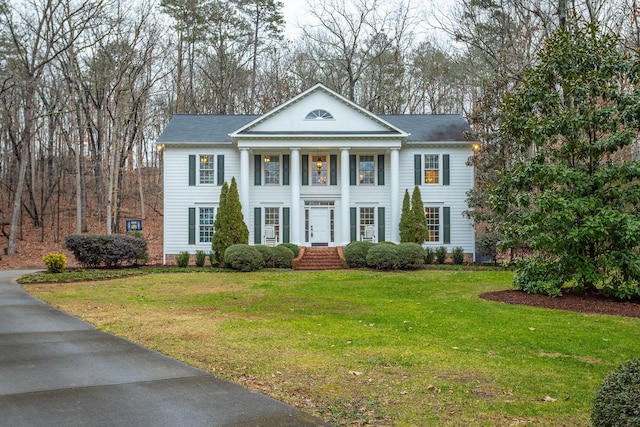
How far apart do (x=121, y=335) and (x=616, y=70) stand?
12.5m


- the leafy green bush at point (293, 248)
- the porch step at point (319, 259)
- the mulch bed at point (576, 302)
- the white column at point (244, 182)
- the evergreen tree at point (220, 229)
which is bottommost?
the mulch bed at point (576, 302)

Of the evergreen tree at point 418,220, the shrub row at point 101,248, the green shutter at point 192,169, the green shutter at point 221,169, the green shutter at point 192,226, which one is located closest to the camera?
the shrub row at point 101,248

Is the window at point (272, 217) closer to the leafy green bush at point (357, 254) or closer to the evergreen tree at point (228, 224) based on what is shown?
the evergreen tree at point (228, 224)

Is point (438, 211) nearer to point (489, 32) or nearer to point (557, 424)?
point (489, 32)

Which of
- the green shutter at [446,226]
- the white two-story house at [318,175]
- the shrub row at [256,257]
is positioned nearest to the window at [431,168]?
the white two-story house at [318,175]

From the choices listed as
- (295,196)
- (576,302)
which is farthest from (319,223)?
(576,302)

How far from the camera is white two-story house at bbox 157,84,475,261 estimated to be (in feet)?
81.3

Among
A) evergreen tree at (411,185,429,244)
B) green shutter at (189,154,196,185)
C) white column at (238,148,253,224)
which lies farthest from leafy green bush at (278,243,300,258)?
green shutter at (189,154,196,185)

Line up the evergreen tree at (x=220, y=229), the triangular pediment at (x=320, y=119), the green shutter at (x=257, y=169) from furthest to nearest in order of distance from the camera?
the green shutter at (x=257, y=169), the triangular pediment at (x=320, y=119), the evergreen tree at (x=220, y=229)

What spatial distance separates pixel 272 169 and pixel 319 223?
3.47 meters

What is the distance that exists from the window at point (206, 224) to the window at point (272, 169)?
3058 millimetres

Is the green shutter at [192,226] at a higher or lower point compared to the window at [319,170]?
lower

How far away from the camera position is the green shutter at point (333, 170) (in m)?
26.2

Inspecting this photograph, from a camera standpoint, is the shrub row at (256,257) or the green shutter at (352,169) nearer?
the shrub row at (256,257)
